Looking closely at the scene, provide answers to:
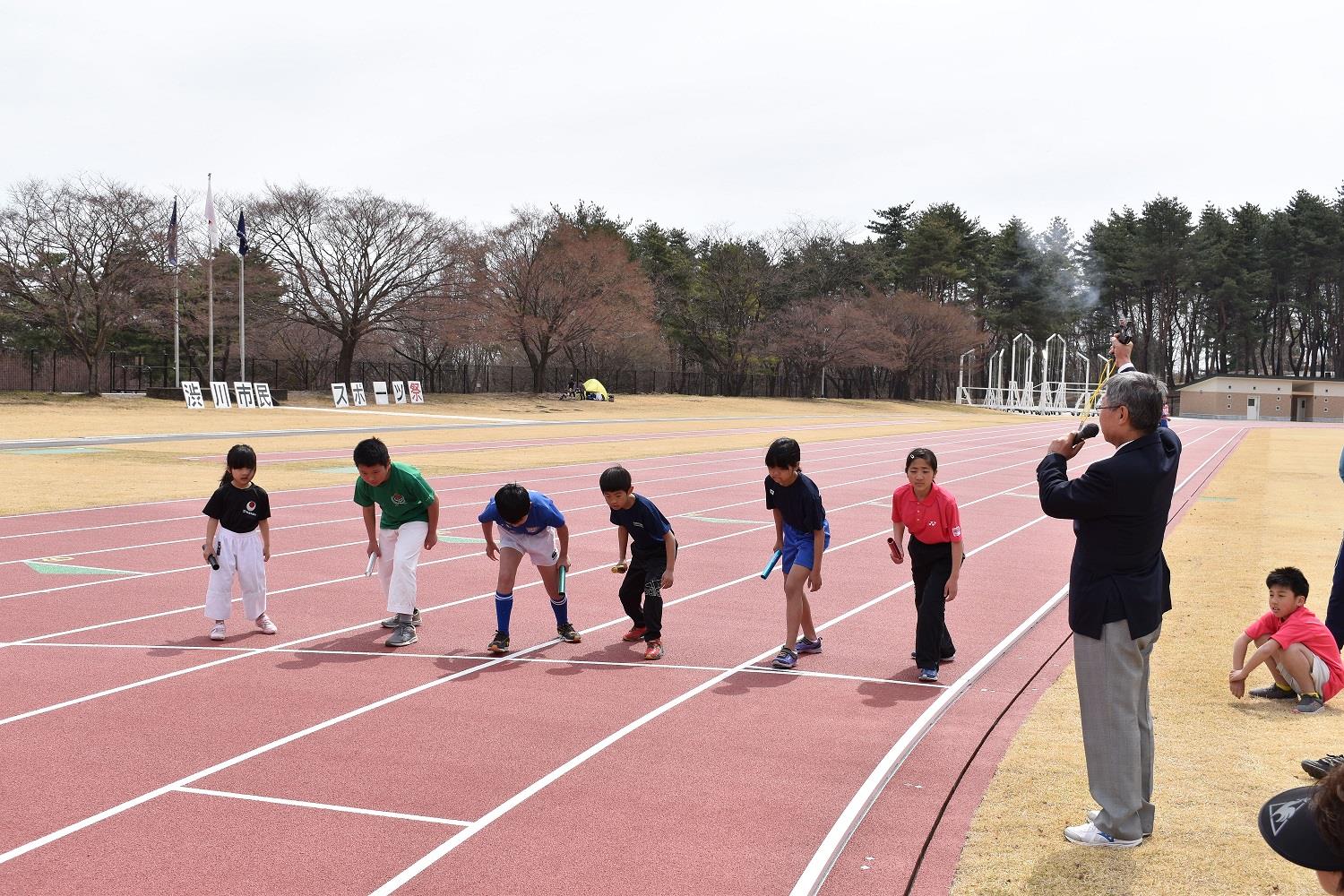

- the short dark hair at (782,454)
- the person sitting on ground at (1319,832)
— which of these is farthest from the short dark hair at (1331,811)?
the short dark hair at (782,454)

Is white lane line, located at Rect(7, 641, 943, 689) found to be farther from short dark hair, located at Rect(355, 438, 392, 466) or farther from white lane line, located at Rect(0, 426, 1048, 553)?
white lane line, located at Rect(0, 426, 1048, 553)

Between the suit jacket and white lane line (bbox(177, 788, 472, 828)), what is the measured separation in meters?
2.77

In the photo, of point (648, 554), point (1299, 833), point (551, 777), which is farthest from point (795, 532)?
point (1299, 833)

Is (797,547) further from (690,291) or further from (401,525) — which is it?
(690,291)

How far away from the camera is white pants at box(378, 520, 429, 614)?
847cm

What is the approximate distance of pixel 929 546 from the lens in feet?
25.3

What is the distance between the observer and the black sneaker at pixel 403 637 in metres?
8.48

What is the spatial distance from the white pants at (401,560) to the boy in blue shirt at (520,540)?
56 cm

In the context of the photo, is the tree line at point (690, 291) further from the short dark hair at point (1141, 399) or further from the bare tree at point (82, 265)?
the short dark hair at point (1141, 399)

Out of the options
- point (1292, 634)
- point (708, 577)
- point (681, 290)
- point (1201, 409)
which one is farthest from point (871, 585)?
point (1201, 409)

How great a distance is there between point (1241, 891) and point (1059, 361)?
342 feet

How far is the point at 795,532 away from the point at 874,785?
253 cm

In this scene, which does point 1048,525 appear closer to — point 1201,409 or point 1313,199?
point 1201,409

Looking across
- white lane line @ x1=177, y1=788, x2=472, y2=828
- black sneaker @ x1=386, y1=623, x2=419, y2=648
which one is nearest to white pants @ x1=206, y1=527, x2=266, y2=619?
black sneaker @ x1=386, y1=623, x2=419, y2=648
